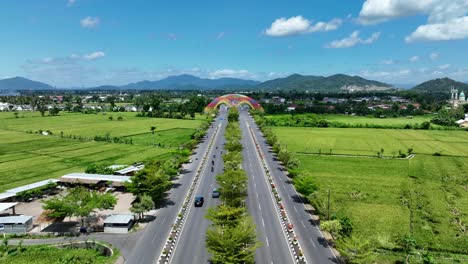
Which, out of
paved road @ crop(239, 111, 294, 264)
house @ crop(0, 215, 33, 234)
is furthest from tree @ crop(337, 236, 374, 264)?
house @ crop(0, 215, 33, 234)

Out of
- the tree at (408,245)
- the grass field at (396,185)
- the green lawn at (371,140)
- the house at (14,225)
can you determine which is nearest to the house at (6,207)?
the house at (14,225)

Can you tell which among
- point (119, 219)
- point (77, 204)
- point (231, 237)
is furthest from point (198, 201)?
point (231, 237)

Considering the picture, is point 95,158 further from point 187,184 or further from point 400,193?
point 400,193

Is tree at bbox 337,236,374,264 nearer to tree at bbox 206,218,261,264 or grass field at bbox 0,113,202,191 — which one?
tree at bbox 206,218,261,264

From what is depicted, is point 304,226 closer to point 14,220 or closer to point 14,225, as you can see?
point 14,225

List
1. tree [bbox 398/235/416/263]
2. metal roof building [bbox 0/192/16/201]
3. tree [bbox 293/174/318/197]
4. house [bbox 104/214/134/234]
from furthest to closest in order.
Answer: metal roof building [bbox 0/192/16/201] → tree [bbox 293/174/318/197] → house [bbox 104/214/134/234] → tree [bbox 398/235/416/263]

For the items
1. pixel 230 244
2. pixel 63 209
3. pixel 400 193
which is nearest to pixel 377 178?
pixel 400 193
